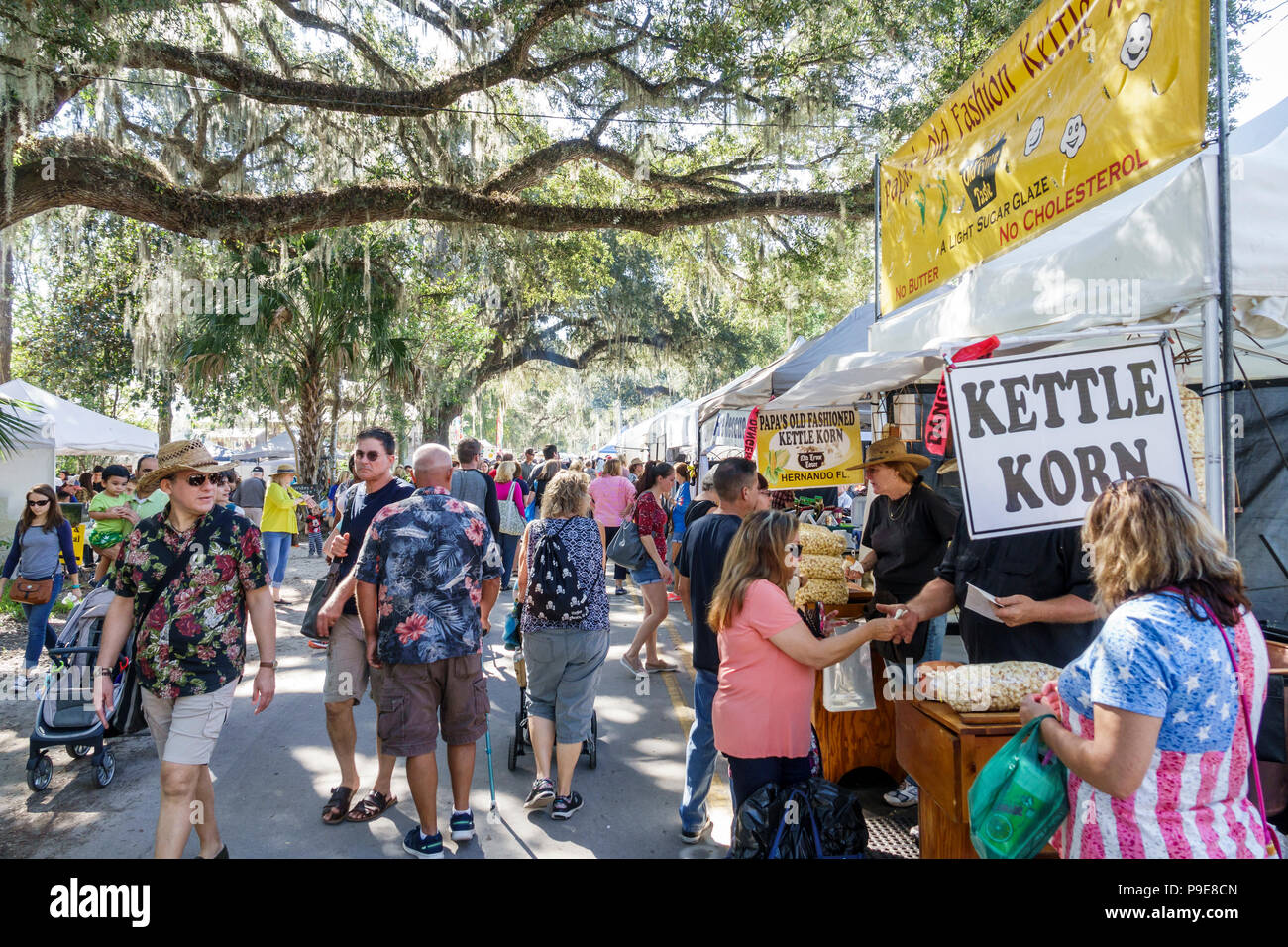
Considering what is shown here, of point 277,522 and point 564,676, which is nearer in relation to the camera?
point 564,676

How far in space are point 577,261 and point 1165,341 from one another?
13398mm

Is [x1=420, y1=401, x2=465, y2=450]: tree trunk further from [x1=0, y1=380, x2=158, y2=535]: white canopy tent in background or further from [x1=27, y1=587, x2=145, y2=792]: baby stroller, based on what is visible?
[x1=27, y1=587, x2=145, y2=792]: baby stroller

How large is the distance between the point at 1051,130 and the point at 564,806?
14.1ft

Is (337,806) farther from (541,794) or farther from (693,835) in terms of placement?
(693,835)

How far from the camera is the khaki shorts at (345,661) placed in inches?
164

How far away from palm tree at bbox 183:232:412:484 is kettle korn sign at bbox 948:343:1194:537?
1217 centimetres

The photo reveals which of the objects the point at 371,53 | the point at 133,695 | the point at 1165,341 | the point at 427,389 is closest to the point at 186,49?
the point at 371,53

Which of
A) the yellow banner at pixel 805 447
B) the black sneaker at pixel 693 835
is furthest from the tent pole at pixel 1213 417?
the yellow banner at pixel 805 447

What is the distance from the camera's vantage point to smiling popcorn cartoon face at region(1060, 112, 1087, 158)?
11.7ft

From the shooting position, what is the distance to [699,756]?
3803 mm

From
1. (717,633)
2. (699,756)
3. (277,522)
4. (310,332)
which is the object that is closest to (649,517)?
(699,756)

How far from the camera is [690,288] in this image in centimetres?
1584

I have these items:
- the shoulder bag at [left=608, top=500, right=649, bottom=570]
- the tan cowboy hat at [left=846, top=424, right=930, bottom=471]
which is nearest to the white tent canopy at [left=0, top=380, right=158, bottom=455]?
the shoulder bag at [left=608, top=500, right=649, bottom=570]
